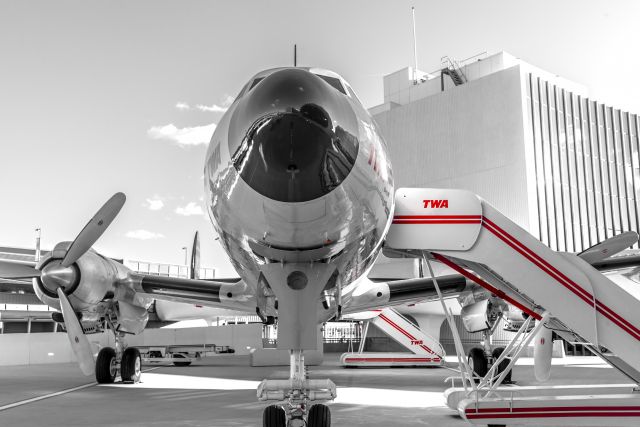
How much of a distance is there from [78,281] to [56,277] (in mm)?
396

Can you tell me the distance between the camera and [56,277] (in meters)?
10.6

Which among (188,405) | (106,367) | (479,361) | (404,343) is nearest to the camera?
(188,405)

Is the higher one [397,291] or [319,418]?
[397,291]

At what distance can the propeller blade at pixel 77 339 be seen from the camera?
31.9ft

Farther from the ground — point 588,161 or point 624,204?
point 588,161

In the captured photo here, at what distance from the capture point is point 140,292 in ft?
39.9

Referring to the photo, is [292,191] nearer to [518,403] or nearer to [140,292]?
[518,403]

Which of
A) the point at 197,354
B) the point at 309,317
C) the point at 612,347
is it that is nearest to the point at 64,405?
the point at 309,317

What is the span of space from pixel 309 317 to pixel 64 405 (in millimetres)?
6554

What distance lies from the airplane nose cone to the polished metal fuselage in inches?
0.5

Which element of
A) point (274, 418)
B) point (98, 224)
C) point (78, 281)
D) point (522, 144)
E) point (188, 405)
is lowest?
point (188, 405)

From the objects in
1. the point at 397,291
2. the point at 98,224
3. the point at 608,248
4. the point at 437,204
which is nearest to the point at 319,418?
the point at 437,204

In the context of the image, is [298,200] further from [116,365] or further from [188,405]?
[116,365]

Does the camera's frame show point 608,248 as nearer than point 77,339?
Yes
